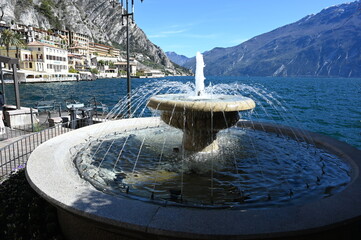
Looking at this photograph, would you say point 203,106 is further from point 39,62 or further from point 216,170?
point 39,62

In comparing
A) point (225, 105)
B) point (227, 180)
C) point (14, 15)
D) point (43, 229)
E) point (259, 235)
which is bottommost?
point (43, 229)

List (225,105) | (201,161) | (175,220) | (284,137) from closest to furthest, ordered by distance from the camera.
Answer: (175,220), (225,105), (201,161), (284,137)

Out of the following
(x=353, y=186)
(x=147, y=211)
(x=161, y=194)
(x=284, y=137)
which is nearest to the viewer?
(x=147, y=211)

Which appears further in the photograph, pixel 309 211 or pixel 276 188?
pixel 276 188

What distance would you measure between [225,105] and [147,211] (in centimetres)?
348

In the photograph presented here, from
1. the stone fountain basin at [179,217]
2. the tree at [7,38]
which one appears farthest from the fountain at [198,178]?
the tree at [7,38]

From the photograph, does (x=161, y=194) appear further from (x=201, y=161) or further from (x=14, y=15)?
(x=14, y=15)

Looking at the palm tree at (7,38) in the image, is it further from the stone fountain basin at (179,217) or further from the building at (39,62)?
the stone fountain basin at (179,217)

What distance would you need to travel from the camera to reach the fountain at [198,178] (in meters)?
3.38

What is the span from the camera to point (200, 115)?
22.2 feet

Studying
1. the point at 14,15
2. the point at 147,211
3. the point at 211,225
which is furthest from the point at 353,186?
the point at 14,15

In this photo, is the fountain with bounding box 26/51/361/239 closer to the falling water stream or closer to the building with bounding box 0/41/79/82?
the falling water stream

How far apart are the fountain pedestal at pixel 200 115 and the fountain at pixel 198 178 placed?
0.09 feet

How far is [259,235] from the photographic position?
3113 mm
